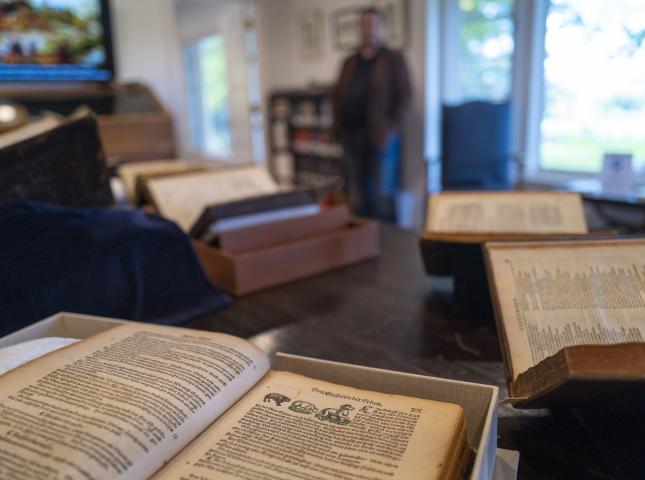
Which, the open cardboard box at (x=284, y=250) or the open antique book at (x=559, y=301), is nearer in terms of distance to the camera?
the open antique book at (x=559, y=301)

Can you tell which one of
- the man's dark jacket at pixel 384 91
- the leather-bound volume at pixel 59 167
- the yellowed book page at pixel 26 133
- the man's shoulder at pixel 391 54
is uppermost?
the man's shoulder at pixel 391 54

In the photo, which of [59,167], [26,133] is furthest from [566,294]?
[26,133]

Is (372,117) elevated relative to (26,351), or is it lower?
elevated

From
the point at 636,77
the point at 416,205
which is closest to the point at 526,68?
the point at 636,77

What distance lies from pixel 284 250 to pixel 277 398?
55cm

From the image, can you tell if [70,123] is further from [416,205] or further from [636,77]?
[416,205]

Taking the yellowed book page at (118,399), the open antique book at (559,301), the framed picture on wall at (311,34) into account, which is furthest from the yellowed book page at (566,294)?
the framed picture on wall at (311,34)

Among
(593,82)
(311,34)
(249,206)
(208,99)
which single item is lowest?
(249,206)

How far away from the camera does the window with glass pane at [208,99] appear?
20.1ft

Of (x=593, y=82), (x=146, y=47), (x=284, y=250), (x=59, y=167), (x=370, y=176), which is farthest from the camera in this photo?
(x=146, y=47)

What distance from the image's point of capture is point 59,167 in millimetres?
885

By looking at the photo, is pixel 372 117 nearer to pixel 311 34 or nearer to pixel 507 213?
pixel 311 34

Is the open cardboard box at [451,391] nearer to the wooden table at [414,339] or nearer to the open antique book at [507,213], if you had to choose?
the wooden table at [414,339]

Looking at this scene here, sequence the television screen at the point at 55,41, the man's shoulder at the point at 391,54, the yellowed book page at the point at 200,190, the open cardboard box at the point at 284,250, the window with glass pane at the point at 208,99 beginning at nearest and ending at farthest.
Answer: the open cardboard box at the point at 284,250 < the yellowed book page at the point at 200,190 < the television screen at the point at 55,41 < the man's shoulder at the point at 391,54 < the window with glass pane at the point at 208,99
